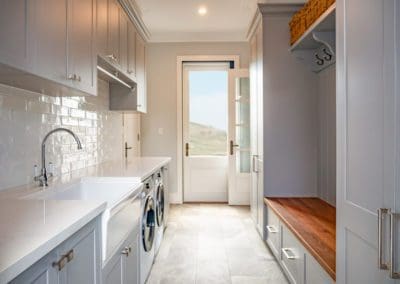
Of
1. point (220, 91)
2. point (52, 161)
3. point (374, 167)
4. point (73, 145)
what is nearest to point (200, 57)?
point (220, 91)

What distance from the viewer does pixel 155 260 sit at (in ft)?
9.23

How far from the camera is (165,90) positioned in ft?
16.6

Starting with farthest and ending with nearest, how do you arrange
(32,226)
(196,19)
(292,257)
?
(196,19)
(292,257)
(32,226)

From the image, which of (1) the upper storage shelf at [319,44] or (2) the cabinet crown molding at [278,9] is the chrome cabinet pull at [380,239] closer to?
(1) the upper storage shelf at [319,44]

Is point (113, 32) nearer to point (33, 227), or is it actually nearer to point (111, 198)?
point (111, 198)

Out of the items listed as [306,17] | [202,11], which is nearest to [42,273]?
[306,17]

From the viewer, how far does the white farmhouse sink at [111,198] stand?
1321mm

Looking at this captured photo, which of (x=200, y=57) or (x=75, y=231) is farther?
(x=200, y=57)

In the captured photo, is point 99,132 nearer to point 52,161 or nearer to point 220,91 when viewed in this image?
point 52,161

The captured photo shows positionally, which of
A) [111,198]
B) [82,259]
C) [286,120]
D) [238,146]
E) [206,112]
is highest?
[206,112]

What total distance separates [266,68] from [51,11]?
6.87 ft

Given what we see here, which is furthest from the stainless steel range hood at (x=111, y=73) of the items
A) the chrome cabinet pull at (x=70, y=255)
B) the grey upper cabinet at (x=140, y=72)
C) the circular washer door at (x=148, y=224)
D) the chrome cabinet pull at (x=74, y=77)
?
the chrome cabinet pull at (x=70, y=255)

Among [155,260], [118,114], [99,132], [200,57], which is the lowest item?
[155,260]

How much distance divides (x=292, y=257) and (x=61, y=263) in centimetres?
169
